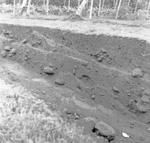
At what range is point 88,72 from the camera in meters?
6.88

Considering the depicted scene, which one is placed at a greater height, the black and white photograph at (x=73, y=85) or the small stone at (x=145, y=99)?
the black and white photograph at (x=73, y=85)

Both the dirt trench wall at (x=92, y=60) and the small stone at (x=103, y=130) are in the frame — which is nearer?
the small stone at (x=103, y=130)

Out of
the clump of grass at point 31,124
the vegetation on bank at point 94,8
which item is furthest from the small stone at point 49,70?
the vegetation on bank at point 94,8

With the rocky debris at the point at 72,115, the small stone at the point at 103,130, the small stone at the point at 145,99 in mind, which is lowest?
the small stone at the point at 145,99

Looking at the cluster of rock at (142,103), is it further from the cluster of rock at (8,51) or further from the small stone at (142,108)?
the cluster of rock at (8,51)

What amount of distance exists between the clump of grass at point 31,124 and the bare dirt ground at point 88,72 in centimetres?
31

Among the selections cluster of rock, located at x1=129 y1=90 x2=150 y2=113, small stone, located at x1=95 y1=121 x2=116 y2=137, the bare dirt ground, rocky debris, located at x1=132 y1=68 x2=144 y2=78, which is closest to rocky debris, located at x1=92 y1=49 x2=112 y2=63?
the bare dirt ground

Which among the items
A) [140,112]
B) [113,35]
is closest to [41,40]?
[113,35]

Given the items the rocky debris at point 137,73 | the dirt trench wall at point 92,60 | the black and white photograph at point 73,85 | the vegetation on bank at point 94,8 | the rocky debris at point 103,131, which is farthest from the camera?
the vegetation on bank at point 94,8

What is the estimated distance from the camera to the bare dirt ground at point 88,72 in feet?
16.2

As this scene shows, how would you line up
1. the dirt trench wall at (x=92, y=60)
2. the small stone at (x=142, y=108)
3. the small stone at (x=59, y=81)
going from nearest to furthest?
the small stone at (x=142, y=108) < the small stone at (x=59, y=81) < the dirt trench wall at (x=92, y=60)

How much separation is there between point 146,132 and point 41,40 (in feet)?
14.9

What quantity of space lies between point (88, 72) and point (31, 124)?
141 inches

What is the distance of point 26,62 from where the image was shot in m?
7.14
